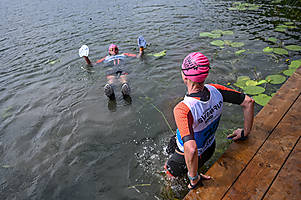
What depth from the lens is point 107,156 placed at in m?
3.87

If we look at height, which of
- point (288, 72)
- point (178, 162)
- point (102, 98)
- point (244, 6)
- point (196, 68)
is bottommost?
point (102, 98)

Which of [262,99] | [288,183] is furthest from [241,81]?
[288,183]

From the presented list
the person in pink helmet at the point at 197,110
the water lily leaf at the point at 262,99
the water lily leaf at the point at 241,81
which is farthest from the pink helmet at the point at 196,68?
the water lily leaf at the point at 241,81

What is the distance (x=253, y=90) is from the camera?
4848mm

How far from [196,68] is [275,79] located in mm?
4404

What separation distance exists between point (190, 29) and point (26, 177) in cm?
940

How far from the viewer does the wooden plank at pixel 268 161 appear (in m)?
2.08

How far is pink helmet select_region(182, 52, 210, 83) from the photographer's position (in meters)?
2.00

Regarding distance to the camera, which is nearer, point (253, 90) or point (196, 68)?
point (196, 68)

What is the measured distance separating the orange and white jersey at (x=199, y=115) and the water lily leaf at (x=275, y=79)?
3.76 metres

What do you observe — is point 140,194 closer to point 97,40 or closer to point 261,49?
point 261,49

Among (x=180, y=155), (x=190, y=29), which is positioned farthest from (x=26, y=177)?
(x=190, y=29)

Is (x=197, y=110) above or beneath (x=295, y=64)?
above

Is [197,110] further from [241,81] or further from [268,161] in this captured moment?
[241,81]
